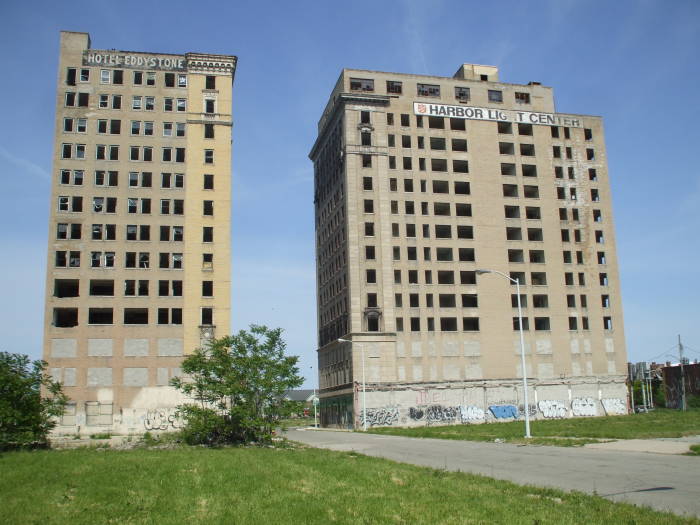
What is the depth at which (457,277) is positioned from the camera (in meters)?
94.4

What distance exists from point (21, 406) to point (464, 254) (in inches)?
2712

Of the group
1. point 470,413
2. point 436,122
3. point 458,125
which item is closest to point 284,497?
point 470,413

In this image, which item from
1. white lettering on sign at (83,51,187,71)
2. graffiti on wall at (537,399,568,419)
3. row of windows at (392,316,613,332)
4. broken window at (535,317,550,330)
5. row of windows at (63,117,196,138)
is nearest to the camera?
row of windows at (63,117,196,138)

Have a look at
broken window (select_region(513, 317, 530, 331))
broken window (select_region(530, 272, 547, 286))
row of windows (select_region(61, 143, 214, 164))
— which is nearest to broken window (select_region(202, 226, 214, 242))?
row of windows (select_region(61, 143, 214, 164))

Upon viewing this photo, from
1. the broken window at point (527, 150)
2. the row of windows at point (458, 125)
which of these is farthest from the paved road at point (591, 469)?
the broken window at point (527, 150)

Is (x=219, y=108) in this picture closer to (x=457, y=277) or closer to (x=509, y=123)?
(x=457, y=277)

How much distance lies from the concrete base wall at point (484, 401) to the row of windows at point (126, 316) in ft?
85.5

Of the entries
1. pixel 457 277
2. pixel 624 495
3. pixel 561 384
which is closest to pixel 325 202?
pixel 457 277

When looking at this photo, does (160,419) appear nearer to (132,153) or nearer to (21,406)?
(132,153)

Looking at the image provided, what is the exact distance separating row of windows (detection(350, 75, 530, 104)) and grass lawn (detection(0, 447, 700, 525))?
7955 cm

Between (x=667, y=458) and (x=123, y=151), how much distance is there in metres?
67.5

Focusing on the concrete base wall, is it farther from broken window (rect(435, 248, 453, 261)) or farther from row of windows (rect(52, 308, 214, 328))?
row of windows (rect(52, 308, 214, 328))

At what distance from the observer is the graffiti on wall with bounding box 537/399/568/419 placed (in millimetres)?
92812

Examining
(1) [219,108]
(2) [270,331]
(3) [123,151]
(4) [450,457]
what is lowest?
(4) [450,457]
